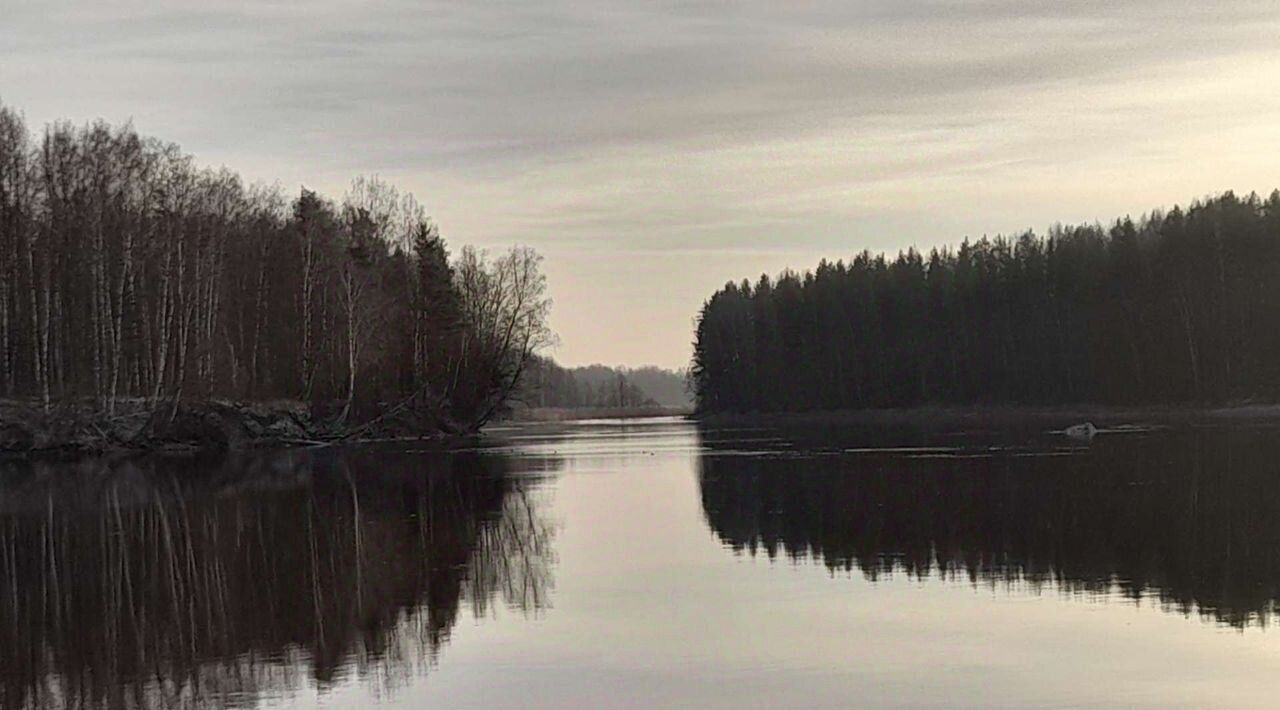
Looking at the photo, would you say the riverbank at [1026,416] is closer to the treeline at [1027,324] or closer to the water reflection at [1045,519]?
the treeline at [1027,324]

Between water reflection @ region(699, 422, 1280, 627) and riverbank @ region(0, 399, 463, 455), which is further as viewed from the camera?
riverbank @ region(0, 399, 463, 455)

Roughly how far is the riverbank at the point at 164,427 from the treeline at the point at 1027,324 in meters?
50.5

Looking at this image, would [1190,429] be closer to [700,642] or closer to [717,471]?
[717,471]

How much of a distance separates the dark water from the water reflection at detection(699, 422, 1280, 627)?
0.33ft

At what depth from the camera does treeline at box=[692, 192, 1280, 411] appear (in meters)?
88.4

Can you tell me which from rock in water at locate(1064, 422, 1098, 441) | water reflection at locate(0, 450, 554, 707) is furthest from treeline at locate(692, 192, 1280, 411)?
water reflection at locate(0, 450, 554, 707)

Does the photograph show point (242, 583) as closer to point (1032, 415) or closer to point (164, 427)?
point (164, 427)

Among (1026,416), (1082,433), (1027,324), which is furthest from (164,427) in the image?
(1027,324)

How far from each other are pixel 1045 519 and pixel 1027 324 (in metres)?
89.1

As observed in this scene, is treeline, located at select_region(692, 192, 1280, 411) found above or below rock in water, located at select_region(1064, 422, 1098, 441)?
above

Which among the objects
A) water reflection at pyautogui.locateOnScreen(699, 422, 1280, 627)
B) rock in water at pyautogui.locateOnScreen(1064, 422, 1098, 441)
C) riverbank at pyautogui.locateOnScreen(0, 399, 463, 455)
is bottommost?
water reflection at pyautogui.locateOnScreen(699, 422, 1280, 627)

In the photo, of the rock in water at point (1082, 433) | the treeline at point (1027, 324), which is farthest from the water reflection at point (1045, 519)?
the treeline at point (1027, 324)

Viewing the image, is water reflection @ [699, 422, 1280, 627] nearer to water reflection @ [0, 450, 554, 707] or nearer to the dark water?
the dark water

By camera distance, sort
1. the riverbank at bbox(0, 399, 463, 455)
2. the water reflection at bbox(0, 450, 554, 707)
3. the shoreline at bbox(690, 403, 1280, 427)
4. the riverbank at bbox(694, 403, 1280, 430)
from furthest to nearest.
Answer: the shoreline at bbox(690, 403, 1280, 427)
the riverbank at bbox(694, 403, 1280, 430)
the riverbank at bbox(0, 399, 463, 455)
the water reflection at bbox(0, 450, 554, 707)
